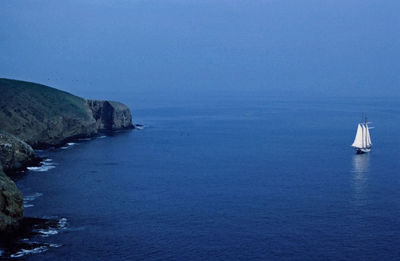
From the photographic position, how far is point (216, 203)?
295 ft

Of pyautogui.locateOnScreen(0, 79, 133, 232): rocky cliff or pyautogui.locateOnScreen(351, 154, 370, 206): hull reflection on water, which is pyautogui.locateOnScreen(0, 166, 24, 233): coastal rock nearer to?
pyautogui.locateOnScreen(0, 79, 133, 232): rocky cliff

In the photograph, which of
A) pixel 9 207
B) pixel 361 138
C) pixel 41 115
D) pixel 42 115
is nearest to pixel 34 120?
pixel 41 115

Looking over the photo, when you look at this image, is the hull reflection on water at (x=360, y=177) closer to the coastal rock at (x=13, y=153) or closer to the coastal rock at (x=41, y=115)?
the coastal rock at (x=13, y=153)

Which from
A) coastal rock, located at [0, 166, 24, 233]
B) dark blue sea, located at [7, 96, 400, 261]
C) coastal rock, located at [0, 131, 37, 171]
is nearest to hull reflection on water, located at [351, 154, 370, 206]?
dark blue sea, located at [7, 96, 400, 261]

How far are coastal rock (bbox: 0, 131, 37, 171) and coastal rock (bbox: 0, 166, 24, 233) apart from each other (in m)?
40.0

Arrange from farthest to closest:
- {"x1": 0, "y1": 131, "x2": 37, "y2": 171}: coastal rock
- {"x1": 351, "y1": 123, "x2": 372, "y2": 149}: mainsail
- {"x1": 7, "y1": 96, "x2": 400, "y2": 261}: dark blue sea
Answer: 1. {"x1": 351, "y1": 123, "x2": 372, "y2": 149}: mainsail
2. {"x1": 0, "y1": 131, "x2": 37, "y2": 171}: coastal rock
3. {"x1": 7, "y1": 96, "x2": 400, "y2": 261}: dark blue sea

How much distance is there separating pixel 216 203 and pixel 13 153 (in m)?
52.3

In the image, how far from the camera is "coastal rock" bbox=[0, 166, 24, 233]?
70688 mm

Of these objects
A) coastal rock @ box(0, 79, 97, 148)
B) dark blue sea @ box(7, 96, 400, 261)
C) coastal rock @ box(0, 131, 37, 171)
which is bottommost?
dark blue sea @ box(7, 96, 400, 261)

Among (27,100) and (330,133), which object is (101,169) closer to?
(27,100)

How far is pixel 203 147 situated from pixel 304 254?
9673 centimetres

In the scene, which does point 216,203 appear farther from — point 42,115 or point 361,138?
point 42,115

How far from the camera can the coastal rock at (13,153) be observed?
369 feet

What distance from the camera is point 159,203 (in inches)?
3561
